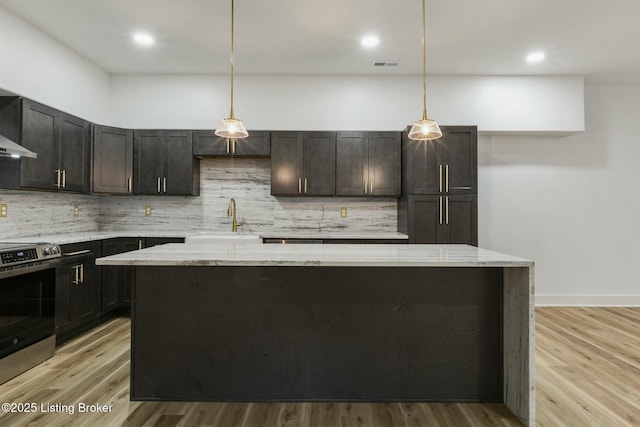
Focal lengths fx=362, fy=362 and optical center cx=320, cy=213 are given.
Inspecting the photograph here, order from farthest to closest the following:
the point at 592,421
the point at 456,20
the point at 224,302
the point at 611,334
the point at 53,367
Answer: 1. the point at 611,334
2. the point at 456,20
3. the point at 53,367
4. the point at 224,302
5. the point at 592,421

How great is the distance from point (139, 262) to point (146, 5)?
2.36 metres

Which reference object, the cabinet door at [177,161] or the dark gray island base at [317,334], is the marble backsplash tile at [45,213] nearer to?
the cabinet door at [177,161]

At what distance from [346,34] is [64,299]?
3597 millimetres

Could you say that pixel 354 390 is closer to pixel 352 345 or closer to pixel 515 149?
pixel 352 345

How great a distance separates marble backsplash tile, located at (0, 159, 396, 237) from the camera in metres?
4.66

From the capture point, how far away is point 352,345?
2291 millimetres

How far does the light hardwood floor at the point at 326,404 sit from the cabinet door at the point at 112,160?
5.87 feet

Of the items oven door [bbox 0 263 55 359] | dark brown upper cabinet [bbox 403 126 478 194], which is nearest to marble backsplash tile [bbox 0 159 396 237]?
dark brown upper cabinet [bbox 403 126 478 194]

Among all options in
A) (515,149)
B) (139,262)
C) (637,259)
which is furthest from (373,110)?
(637,259)

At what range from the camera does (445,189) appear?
4.05 meters

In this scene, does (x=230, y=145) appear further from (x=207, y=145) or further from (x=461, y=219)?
(x=461, y=219)

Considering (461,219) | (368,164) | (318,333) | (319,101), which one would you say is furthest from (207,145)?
(461,219)

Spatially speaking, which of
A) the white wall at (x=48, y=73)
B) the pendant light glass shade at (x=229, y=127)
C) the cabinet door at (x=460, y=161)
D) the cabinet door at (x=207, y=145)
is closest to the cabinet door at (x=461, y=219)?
the cabinet door at (x=460, y=161)

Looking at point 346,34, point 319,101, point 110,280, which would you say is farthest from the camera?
point 319,101
